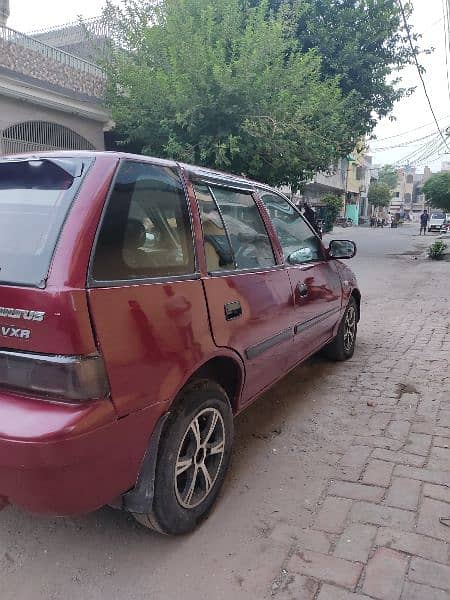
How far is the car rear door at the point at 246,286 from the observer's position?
98.0 inches

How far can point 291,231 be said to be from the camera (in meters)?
3.67

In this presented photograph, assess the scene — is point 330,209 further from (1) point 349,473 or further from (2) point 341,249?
(1) point 349,473

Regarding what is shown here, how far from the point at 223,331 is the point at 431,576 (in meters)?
1.38

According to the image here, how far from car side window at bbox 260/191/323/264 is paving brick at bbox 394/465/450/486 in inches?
59.4

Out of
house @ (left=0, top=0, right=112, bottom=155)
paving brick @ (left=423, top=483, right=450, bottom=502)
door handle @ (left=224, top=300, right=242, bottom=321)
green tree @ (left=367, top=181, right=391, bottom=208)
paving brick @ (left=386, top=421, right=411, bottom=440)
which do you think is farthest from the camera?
green tree @ (left=367, top=181, right=391, bottom=208)

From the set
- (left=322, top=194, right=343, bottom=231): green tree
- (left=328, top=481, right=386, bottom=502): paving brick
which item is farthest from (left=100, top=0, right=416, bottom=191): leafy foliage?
(left=322, top=194, right=343, bottom=231): green tree

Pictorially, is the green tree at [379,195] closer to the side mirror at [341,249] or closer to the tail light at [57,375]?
the side mirror at [341,249]

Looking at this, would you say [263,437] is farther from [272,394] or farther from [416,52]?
[416,52]

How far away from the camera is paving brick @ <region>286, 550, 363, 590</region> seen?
80.2 inches

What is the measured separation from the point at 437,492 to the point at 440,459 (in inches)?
15.9

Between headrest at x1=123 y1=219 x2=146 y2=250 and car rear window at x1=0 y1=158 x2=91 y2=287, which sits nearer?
car rear window at x1=0 y1=158 x2=91 y2=287

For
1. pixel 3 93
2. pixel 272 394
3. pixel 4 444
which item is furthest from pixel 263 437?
pixel 3 93

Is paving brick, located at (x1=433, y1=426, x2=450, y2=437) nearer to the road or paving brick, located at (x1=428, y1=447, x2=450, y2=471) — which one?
paving brick, located at (x1=428, y1=447, x2=450, y2=471)

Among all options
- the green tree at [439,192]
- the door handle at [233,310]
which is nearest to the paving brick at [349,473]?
the door handle at [233,310]
